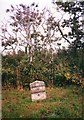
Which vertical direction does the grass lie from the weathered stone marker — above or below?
below

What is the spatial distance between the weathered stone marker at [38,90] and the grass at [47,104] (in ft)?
0.16

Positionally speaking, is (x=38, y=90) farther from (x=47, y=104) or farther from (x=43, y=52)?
(x=43, y=52)

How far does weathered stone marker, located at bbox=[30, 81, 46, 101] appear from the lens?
3.04 m

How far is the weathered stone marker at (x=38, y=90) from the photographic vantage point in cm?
304

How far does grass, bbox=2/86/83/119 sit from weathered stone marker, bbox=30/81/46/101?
0.16 feet

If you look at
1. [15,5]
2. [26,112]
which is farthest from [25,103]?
[15,5]

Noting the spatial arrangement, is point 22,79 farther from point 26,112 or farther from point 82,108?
point 82,108

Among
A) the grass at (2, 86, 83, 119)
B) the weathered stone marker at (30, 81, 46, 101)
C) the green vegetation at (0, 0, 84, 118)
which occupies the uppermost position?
the green vegetation at (0, 0, 84, 118)

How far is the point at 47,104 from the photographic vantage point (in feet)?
9.86

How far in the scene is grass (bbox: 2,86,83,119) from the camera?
2.98 m

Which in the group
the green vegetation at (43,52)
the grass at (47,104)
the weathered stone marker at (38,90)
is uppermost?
the green vegetation at (43,52)

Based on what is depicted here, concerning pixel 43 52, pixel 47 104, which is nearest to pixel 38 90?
pixel 47 104

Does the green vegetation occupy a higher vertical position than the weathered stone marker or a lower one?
higher

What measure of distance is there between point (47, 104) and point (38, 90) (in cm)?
20
